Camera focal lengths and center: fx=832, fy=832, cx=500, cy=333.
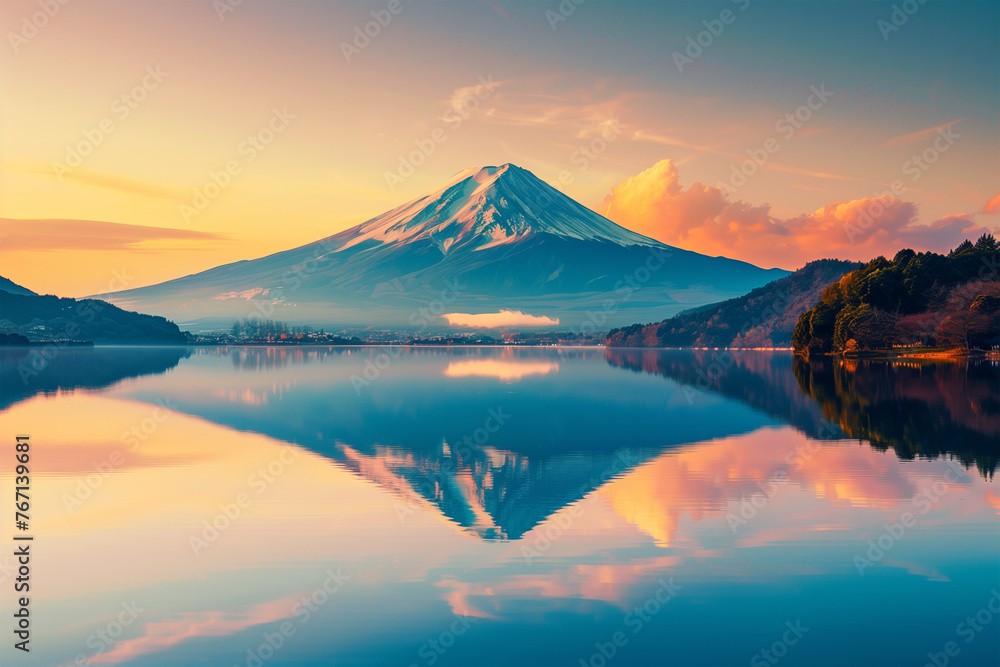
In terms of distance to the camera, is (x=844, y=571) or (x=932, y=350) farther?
(x=932, y=350)

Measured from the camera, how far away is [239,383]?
62.0m

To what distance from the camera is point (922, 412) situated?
3309 cm

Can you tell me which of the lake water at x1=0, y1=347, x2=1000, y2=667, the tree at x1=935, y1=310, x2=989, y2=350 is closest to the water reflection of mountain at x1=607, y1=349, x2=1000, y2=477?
the lake water at x1=0, y1=347, x2=1000, y2=667

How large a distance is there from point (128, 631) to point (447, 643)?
13.4 feet

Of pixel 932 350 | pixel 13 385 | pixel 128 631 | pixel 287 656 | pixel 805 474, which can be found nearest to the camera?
pixel 287 656

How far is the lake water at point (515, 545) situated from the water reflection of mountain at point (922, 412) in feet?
0.77

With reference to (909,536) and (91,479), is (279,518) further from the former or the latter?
(909,536)

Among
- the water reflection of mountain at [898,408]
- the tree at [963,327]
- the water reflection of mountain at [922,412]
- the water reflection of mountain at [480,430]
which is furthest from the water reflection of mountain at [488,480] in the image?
the tree at [963,327]

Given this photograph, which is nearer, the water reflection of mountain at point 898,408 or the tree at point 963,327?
the water reflection of mountain at point 898,408

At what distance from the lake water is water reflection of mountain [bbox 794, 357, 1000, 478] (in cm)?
24

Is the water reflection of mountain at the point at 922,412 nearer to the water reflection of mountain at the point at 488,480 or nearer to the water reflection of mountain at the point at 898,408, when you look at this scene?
the water reflection of mountain at the point at 898,408

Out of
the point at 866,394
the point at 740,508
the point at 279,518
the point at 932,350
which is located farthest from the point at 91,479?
the point at 932,350

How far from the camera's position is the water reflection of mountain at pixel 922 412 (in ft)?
77.4

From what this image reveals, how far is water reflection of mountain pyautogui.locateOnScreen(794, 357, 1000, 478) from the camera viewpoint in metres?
23.6
